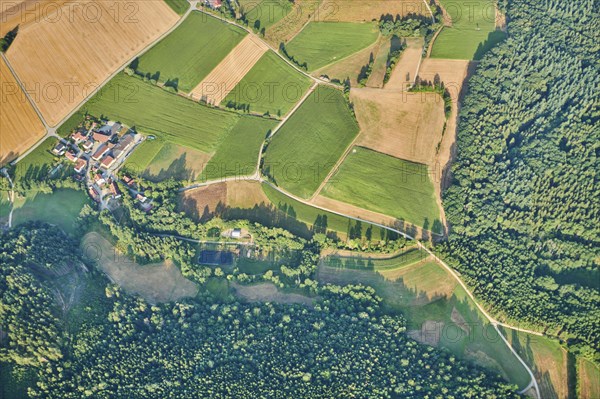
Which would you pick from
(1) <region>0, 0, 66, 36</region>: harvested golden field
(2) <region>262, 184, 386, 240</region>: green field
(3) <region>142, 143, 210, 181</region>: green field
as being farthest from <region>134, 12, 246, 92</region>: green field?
(2) <region>262, 184, 386, 240</region>: green field

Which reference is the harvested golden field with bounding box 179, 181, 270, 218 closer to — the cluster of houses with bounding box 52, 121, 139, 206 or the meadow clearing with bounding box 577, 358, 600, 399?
the cluster of houses with bounding box 52, 121, 139, 206

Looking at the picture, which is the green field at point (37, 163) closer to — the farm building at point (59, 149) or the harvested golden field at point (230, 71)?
the farm building at point (59, 149)

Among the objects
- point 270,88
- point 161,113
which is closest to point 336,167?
point 270,88

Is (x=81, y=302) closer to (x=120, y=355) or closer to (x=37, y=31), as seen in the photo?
(x=120, y=355)

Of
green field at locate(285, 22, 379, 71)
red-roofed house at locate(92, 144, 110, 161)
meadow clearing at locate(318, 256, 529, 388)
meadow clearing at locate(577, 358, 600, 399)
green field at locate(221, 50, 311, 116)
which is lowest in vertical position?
meadow clearing at locate(577, 358, 600, 399)

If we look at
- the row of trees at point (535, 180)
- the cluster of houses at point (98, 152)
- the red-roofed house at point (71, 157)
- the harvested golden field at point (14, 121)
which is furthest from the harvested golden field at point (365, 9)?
the harvested golden field at point (14, 121)

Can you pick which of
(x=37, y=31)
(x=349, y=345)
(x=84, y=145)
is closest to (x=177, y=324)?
(x=349, y=345)

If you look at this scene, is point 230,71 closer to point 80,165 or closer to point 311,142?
point 311,142
